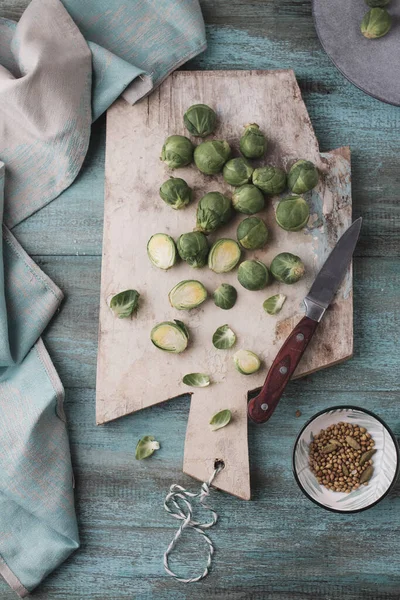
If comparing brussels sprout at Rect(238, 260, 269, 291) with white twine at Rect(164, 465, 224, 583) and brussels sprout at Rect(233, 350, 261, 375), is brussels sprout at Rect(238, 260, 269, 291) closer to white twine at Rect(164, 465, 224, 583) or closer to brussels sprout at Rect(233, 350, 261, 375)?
brussels sprout at Rect(233, 350, 261, 375)

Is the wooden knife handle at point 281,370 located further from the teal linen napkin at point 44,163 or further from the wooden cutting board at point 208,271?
the teal linen napkin at point 44,163

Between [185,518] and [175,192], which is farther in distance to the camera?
[185,518]

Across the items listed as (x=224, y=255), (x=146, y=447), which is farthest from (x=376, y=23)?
(x=146, y=447)

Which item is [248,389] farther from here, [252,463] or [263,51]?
[263,51]

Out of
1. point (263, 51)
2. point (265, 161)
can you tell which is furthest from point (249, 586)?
point (263, 51)

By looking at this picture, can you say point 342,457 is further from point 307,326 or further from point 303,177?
point 303,177

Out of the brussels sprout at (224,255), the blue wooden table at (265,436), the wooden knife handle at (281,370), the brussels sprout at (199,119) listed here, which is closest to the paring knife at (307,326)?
the wooden knife handle at (281,370)
